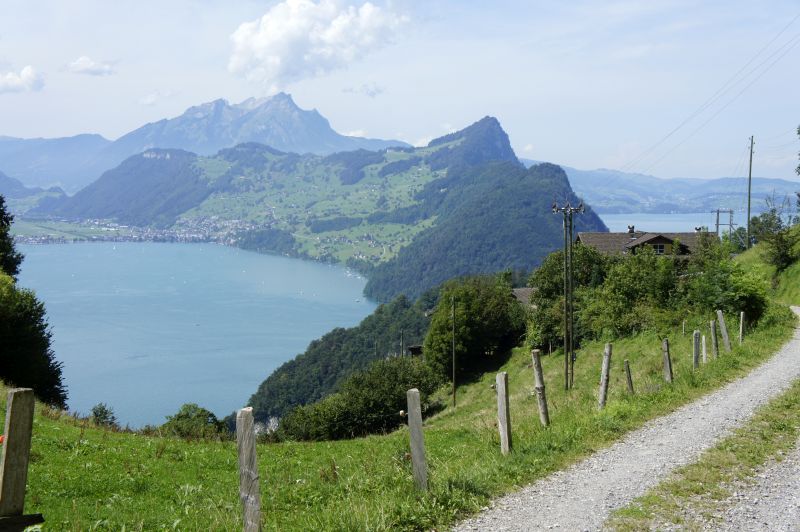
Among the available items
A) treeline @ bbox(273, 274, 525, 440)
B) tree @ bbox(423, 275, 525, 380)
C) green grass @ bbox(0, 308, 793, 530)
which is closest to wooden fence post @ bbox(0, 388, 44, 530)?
green grass @ bbox(0, 308, 793, 530)

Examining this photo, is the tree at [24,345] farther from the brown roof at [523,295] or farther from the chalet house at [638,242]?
the brown roof at [523,295]

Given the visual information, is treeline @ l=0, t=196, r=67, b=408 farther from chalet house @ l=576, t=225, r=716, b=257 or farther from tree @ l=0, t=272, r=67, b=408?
chalet house @ l=576, t=225, r=716, b=257

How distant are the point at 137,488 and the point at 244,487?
5.50 m

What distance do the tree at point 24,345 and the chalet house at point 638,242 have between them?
167ft

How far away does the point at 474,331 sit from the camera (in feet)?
207

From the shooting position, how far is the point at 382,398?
1996 inches

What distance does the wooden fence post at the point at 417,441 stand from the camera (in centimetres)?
756

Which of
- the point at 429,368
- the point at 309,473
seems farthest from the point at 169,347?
the point at 309,473

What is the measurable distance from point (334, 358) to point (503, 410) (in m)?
113

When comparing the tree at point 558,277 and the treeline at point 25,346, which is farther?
the tree at point 558,277

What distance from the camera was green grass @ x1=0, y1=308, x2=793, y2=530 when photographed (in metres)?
7.50

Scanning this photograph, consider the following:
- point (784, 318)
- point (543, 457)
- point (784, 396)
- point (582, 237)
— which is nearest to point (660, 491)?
point (543, 457)

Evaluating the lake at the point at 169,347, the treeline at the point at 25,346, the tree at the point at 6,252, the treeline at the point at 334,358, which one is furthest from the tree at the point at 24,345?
the treeline at the point at 334,358

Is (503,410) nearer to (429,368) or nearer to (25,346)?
(25,346)
